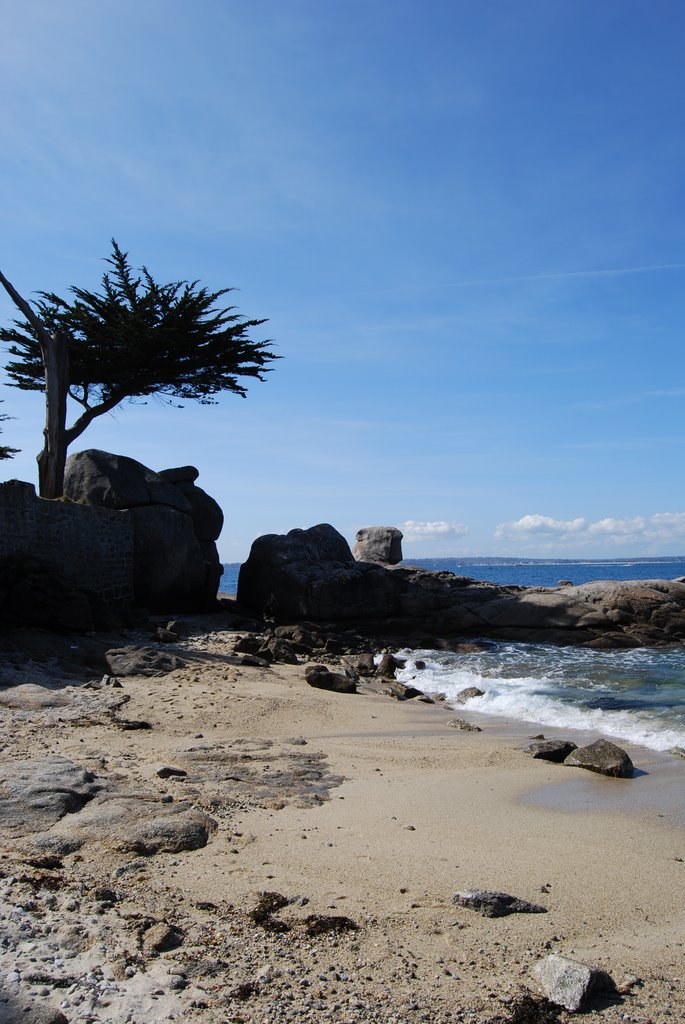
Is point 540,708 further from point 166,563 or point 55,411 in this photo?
point 55,411

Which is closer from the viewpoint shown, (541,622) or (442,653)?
(442,653)

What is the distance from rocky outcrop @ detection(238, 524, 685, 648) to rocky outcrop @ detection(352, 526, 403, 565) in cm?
425

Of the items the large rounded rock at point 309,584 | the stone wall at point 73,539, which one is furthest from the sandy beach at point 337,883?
the large rounded rock at point 309,584

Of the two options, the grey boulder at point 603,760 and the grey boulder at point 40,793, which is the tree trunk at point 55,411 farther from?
the grey boulder at point 603,760

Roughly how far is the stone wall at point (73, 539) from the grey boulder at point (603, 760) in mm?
9122

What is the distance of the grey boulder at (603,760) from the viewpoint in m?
6.77

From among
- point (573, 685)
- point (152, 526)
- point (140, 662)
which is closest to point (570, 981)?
point (140, 662)

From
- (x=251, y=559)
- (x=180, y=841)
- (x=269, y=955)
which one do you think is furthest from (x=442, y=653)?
(x=269, y=955)

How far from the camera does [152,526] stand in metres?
17.4

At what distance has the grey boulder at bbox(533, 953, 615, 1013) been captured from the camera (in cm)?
295

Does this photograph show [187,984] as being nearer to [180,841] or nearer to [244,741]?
[180,841]

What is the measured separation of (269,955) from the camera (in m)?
3.27

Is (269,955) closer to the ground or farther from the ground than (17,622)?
closer to the ground

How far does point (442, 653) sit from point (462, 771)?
9.01 meters
